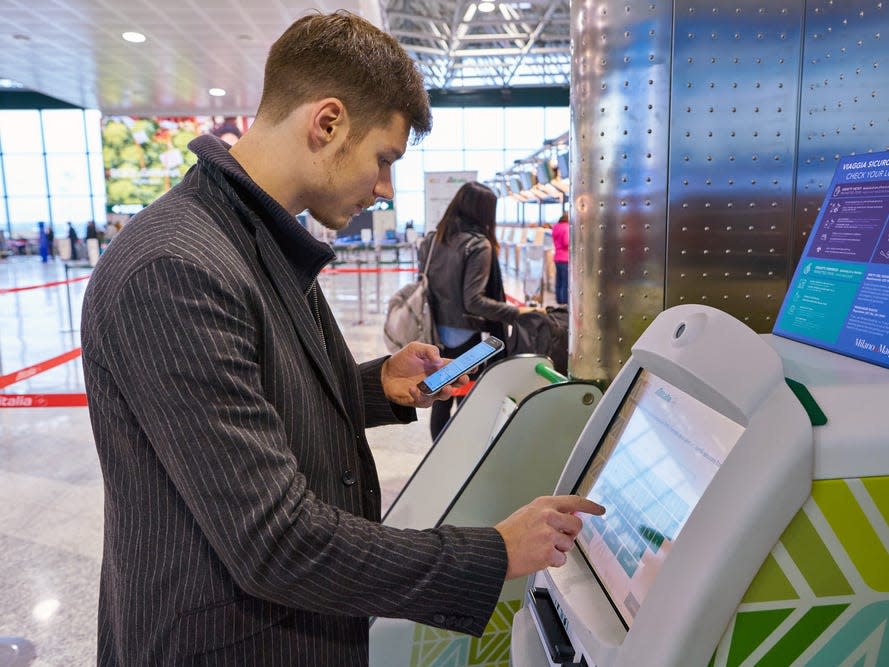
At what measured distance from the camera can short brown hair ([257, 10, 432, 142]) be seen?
1020 mm

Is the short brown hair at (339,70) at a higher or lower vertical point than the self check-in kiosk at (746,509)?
higher

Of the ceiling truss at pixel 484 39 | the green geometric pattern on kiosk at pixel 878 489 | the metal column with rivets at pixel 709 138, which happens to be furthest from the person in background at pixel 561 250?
the green geometric pattern on kiosk at pixel 878 489

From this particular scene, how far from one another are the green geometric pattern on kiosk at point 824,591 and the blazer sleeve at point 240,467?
1.03 ft

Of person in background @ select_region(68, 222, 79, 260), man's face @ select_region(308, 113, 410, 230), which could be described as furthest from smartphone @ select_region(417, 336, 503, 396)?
person in background @ select_region(68, 222, 79, 260)

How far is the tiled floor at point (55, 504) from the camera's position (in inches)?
105

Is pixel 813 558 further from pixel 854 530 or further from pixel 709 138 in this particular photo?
pixel 709 138

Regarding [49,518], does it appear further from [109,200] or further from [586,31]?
[109,200]

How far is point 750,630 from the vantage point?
78 cm

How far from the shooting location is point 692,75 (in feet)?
6.00

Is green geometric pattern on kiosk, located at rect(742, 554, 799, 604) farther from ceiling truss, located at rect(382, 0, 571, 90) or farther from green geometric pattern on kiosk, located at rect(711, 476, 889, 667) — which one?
ceiling truss, located at rect(382, 0, 571, 90)

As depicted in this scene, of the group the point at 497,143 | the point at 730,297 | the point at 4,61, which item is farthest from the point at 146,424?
the point at 497,143

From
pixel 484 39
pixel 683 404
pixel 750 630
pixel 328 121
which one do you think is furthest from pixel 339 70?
pixel 484 39

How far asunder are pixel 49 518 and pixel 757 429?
12.0 feet

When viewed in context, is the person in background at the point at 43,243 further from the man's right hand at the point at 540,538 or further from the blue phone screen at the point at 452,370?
the man's right hand at the point at 540,538
